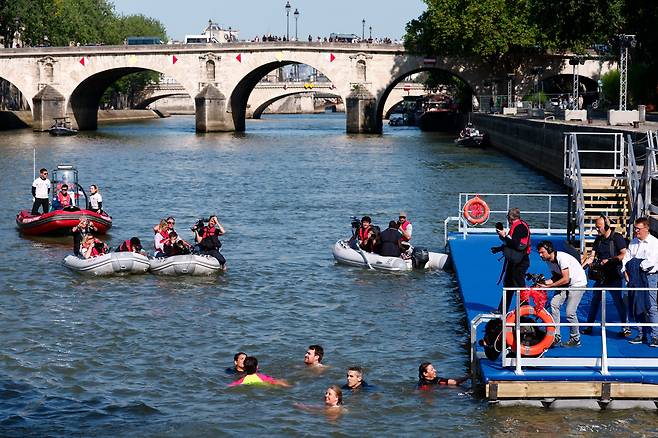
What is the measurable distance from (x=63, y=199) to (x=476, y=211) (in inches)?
531

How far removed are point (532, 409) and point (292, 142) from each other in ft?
244

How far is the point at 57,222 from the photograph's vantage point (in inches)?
1426

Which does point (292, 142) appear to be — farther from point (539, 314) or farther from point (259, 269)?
point (539, 314)

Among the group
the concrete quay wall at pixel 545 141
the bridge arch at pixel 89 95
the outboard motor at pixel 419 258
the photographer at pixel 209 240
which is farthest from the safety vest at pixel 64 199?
the bridge arch at pixel 89 95

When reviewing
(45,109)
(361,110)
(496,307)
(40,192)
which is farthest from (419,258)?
(45,109)

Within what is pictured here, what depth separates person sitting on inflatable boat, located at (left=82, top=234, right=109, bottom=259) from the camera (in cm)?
3005

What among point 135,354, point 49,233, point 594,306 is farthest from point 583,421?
point 49,233

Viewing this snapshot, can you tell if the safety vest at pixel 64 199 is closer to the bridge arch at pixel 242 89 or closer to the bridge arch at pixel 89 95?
the bridge arch at pixel 242 89

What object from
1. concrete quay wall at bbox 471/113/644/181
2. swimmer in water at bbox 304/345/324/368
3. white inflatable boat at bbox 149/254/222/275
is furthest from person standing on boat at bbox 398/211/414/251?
swimmer in water at bbox 304/345/324/368

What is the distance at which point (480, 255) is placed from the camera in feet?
93.1

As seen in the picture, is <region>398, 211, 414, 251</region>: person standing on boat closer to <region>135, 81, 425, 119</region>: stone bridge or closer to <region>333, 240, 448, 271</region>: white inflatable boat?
<region>333, 240, 448, 271</region>: white inflatable boat

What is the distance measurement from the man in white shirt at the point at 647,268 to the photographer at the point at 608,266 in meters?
0.33

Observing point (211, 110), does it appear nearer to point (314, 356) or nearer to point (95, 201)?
point (95, 201)

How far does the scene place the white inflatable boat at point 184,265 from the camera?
29.1 metres
